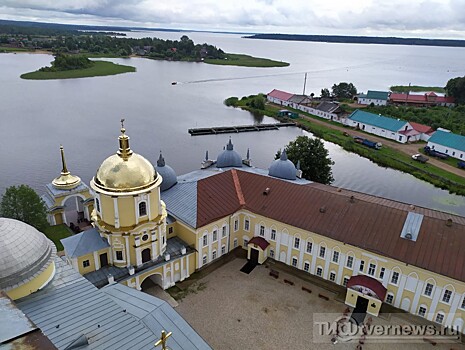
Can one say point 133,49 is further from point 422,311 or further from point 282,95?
point 422,311

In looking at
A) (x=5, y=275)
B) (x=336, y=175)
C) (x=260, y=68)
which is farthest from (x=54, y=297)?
(x=260, y=68)

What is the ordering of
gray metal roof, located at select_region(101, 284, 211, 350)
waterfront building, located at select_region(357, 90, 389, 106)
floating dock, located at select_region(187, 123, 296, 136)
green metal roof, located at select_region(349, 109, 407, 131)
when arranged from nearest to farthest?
gray metal roof, located at select_region(101, 284, 211, 350), green metal roof, located at select_region(349, 109, 407, 131), floating dock, located at select_region(187, 123, 296, 136), waterfront building, located at select_region(357, 90, 389, 106)

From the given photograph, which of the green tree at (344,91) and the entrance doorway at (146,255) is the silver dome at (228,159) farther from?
the green tree at (344,91)

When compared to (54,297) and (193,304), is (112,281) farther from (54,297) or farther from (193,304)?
(54,297)

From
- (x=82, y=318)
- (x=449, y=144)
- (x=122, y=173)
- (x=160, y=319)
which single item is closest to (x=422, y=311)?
(x=160, y=319)

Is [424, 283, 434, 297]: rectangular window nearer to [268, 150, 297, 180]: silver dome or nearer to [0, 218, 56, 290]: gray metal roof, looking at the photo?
[268, 150, 297, 180]: silver dome

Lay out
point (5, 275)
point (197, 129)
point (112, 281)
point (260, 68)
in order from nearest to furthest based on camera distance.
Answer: point (5, 275) → point (112, 281) → point (197, 129) → point (260, 68)

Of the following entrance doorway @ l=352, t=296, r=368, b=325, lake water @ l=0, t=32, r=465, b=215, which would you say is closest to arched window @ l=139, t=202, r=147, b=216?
entrance doorway @ l=352, t=296, r=368, b=325
